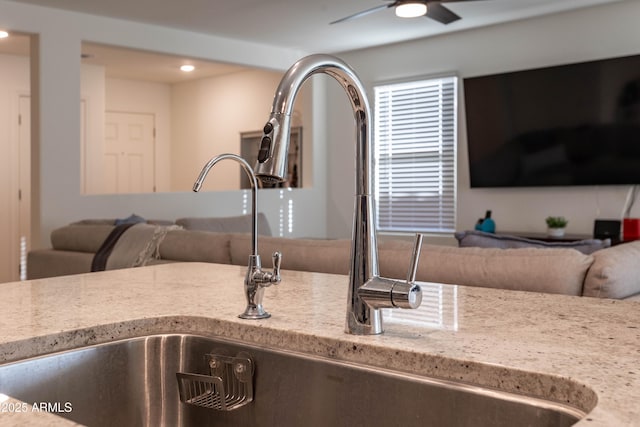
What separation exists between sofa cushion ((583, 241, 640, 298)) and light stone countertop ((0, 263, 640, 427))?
80 cm

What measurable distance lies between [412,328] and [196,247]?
242 centimetres

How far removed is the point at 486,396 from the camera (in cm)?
86

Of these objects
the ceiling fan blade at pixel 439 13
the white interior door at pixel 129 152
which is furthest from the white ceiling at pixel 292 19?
the white interior door at pixel 129 152

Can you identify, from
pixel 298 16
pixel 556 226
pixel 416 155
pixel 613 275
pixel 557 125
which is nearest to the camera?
pixel 613 275

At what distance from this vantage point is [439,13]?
15.8 ft

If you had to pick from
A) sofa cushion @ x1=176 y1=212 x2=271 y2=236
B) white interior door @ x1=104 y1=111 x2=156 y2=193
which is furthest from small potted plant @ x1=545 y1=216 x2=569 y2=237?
white interior door @ x1=104 y1=111 x2=156 y2=193

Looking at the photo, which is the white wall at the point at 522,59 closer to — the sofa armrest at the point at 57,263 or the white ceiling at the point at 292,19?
the white ceiling at the point at 292,19

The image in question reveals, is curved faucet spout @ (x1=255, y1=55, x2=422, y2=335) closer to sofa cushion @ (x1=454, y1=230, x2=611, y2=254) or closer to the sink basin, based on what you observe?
the sink basin

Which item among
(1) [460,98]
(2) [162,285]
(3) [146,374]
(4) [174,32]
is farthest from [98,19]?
(3) [146,374]

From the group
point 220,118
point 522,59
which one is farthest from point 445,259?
point 220,118

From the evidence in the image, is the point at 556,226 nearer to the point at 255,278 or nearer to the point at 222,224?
the point at 222,224

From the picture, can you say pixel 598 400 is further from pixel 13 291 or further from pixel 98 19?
pixel 98 19

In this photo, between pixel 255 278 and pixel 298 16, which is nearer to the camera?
pixel 255 278

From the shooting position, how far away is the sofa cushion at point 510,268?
215 centimetres
